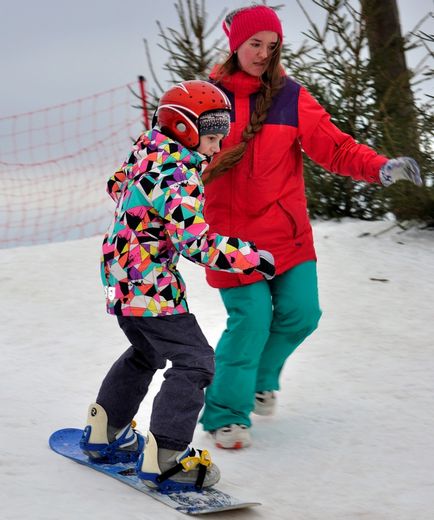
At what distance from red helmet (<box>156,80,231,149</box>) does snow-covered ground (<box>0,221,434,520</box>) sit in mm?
1398

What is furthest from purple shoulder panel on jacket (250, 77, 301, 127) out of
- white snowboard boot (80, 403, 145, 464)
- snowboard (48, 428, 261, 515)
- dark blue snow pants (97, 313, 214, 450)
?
snowboard (48, 428, 261, 515)

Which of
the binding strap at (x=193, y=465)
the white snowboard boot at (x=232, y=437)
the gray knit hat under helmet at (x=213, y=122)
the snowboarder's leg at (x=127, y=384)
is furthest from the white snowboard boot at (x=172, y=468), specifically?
the gray knit hat under helmet at (x=213, y=122)

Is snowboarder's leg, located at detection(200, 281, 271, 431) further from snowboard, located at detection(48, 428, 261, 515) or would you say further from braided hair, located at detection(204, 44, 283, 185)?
snowboard, located at detection(48, 428, 261, 515)

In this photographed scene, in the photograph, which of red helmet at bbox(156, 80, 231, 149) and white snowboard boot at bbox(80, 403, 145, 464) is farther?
white snowboard boot at bbox(80, 403, 145, 464)

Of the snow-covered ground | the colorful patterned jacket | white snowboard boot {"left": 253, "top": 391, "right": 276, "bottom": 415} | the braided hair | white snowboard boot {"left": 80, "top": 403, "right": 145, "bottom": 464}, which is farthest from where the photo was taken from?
white snowboard boot {"left": 253, "top": 391, "right": 276, "bottom": 415}

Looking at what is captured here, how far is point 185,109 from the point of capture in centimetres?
373

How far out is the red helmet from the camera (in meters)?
3.73

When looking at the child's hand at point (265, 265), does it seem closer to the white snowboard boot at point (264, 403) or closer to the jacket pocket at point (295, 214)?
the jacket pocket at point (295, 214)

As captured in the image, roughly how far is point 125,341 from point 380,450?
2.34 meters

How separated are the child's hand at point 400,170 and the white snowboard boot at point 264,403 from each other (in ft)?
4.05

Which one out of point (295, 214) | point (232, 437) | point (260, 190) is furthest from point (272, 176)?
point (232, 437)

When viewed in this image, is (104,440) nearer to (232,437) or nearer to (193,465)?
(193,465)

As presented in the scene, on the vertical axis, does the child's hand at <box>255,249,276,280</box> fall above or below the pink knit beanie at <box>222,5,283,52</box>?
below

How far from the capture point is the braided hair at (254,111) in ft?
15.0
